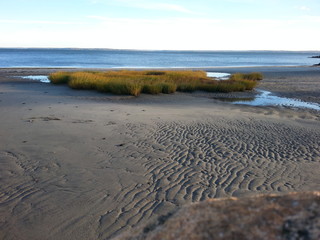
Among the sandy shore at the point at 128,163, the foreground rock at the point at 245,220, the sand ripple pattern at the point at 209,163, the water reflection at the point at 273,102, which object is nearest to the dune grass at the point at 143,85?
the water reflection at the point at 273,102

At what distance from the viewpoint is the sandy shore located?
15.7 ft

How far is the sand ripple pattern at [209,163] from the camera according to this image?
5.20 m

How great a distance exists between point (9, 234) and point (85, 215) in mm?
944

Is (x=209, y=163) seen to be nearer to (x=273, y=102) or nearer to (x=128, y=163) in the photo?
(x=128, y=163)

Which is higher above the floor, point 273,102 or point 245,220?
point 245,220

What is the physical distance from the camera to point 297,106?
1564cm

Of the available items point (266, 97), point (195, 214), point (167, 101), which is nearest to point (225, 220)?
point (195, 214)

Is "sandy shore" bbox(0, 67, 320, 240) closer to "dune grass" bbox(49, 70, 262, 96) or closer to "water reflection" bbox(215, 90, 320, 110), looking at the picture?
"water reflection" bbox(215, 90, 320, 110)

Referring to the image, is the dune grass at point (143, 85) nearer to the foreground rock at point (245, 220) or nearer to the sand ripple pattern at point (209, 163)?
the sand ripple pattern at point (209, 163)

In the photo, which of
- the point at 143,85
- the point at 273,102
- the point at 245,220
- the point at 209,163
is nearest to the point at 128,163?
the point at 209,163

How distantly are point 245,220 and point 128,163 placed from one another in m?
5.57

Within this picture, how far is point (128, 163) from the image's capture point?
6.84 meters

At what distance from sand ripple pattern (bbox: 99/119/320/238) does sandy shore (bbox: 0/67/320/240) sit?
0.06ft

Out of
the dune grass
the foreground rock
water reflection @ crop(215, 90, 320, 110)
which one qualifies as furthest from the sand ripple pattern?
the dune grass
